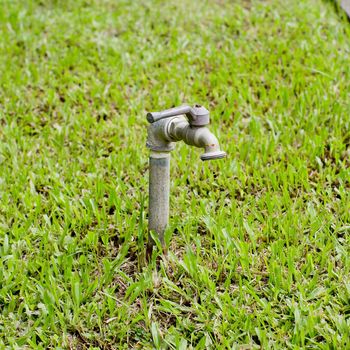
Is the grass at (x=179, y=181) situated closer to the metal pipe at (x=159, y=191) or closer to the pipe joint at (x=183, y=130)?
the metal pipe at (x=159, y=191)

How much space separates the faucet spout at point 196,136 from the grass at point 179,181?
0.52 m

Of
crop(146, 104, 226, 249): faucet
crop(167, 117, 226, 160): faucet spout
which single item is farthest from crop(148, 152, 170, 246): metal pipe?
crop(167, 117, 226, 160): faucet spout

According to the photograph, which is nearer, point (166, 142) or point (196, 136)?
point (196, 136)

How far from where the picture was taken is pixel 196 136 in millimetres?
2645

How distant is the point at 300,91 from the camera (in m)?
4.41

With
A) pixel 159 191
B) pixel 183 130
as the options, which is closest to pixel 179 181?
pixel 159 191

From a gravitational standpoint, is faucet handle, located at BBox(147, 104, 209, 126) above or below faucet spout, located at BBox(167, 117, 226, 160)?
above

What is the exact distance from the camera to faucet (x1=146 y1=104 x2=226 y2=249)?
2633 millimetres

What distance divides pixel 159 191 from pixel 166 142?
0.22 metres

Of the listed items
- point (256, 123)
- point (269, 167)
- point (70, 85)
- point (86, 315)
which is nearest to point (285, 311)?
point (86, 315)

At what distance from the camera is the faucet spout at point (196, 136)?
257 cm

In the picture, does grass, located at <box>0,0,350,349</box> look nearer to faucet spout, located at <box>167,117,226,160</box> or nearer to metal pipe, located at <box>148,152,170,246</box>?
metal pipe, located at <box>148,152,170,246</box>

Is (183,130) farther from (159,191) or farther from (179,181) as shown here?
(179,181)

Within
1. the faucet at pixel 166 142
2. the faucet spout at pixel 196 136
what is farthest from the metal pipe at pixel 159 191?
the faucet spout at pixel 196 136
